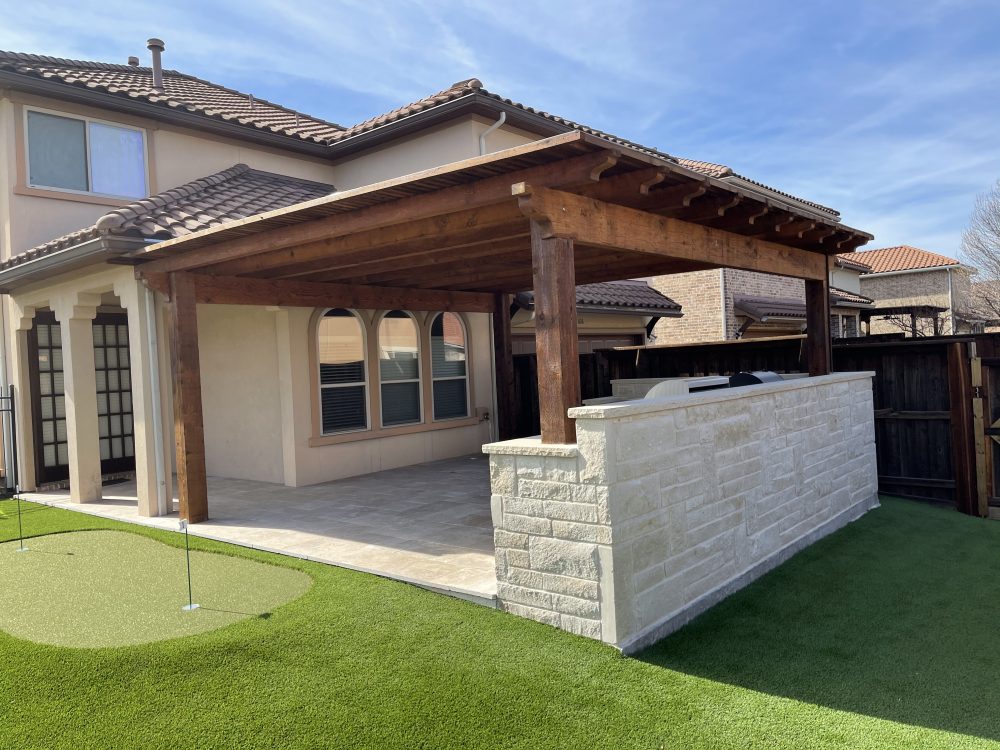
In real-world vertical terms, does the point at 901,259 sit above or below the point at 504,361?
above

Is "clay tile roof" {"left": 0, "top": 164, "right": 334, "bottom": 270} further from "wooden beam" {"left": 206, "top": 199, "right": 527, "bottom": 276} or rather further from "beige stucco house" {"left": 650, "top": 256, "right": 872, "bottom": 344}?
"beige stucco house" {"left": 650, "top": 256, "right": 872, "bottom": 344}

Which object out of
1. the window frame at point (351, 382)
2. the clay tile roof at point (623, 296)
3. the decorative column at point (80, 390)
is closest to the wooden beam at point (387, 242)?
the window frame at point (351, 382)

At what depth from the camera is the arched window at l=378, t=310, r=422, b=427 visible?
436 inches

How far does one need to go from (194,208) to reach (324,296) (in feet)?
6.09

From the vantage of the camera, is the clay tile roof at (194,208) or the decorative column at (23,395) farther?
the decorative column at (23,395)

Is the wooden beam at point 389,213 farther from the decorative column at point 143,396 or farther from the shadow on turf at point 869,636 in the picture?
the shadow on turf at point 869,636

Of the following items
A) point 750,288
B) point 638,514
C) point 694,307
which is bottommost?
point 638,514

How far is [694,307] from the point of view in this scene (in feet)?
58.0

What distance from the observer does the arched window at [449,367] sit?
12.0 metres

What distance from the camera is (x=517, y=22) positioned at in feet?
31.2

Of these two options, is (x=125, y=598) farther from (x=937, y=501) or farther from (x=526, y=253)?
(x=937, y=501)

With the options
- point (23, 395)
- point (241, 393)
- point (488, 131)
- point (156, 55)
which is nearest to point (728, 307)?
point (488, 131)

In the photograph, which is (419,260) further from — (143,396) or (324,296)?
(143,396)

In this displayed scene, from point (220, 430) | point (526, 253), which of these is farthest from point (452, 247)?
point (220, 430)
